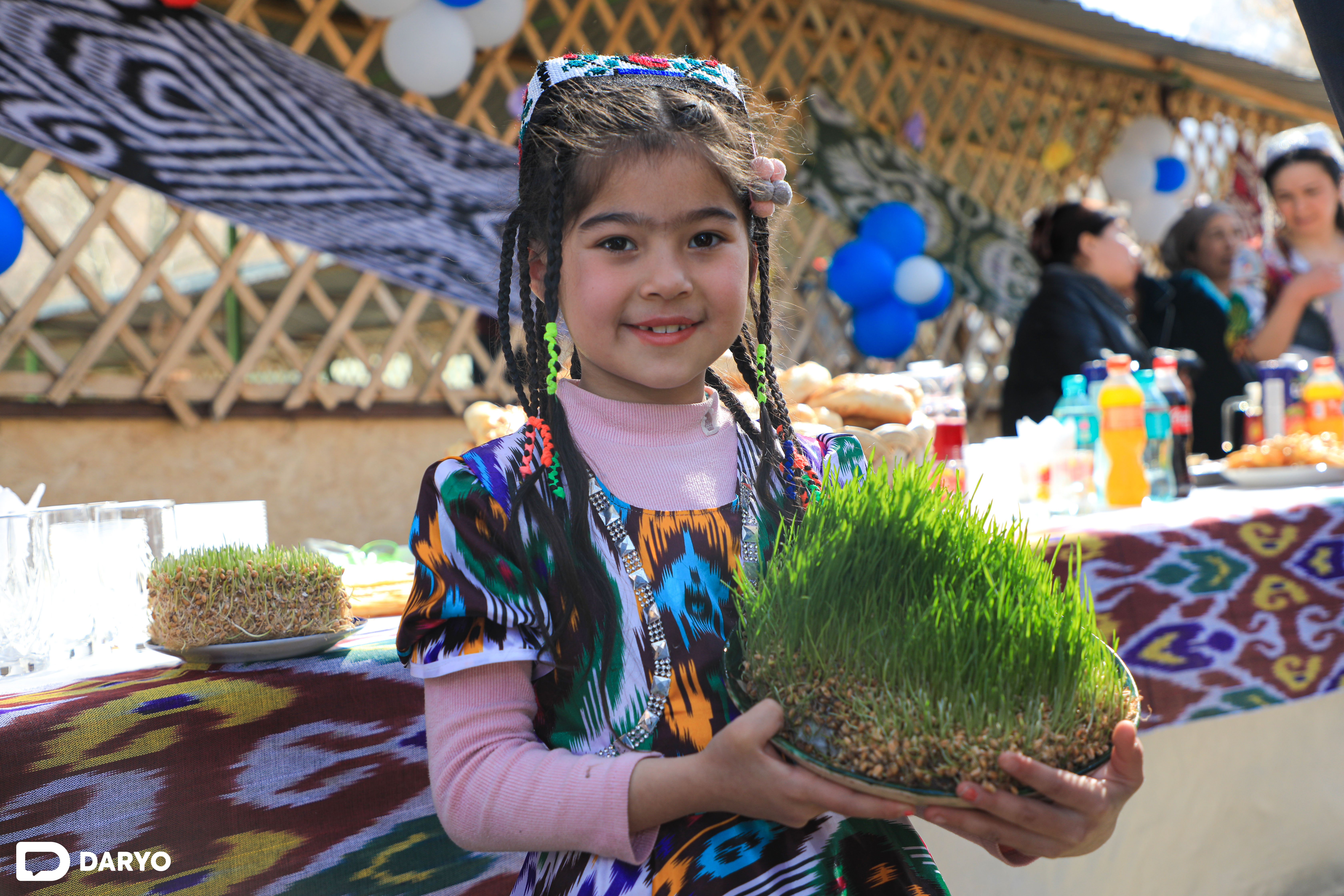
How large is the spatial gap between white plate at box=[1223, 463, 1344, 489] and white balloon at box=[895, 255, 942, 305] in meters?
2.24

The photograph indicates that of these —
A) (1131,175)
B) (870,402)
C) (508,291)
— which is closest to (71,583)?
(508,291)

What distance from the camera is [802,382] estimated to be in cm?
149

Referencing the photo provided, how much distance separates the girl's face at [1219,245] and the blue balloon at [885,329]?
3.66 feet

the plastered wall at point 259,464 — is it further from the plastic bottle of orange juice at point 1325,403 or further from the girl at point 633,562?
the plastic bottle of orange juice at point 1325,403

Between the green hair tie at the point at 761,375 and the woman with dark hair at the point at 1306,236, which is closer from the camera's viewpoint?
the green hair tie at the point at 761,375

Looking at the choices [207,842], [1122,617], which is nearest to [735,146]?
[207,842]

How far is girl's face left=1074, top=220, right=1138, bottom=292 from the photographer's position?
266 cm

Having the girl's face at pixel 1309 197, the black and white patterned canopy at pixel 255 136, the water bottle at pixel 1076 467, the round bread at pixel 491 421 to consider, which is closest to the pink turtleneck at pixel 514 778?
the round bread at pixel 491 421

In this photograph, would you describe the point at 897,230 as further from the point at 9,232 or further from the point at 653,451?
the point at 653,451

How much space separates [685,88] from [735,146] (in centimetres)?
6

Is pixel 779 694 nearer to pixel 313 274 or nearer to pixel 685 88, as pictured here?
pixel 685 88

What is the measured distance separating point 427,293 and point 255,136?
678 mm

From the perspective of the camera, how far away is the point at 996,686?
48 cm

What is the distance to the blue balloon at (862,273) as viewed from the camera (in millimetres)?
3838
